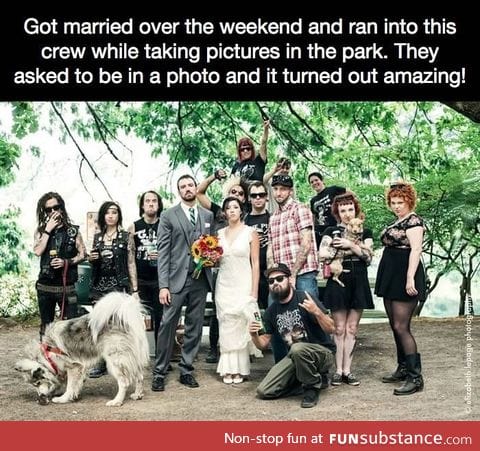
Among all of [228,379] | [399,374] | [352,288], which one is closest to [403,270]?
[352,288]

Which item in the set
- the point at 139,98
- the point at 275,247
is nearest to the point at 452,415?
the point at 275,247

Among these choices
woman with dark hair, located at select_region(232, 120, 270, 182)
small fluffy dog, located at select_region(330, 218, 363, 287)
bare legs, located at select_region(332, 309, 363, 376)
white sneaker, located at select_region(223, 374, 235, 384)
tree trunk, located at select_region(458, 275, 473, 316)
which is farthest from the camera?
tree trunk, located at select_region(458, 275, 473, 316)

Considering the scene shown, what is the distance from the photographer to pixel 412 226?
22.8 ft

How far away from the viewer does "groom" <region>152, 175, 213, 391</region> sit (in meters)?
7.45

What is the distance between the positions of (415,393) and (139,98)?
3.56m

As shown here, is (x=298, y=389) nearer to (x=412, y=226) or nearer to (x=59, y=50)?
(x=412, y=226)

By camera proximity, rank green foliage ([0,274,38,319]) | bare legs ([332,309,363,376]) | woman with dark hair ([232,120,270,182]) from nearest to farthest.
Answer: bare legs ([332,309,363,376]), woman with dark hair ([232,120,270,182]), green foliage ([0,274,38,319])

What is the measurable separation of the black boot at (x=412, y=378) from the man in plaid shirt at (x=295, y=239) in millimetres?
1038

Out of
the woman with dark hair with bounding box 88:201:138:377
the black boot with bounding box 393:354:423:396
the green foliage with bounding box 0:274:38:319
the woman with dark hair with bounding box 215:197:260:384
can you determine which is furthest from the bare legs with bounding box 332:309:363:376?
the green foliage with bounding box 0:274:38:319

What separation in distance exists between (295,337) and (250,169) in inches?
87.5

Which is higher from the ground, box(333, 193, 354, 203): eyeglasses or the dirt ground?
box(333, 193, 354, 203): eyeglasses

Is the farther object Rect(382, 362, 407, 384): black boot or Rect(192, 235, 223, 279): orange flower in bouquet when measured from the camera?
Rect(382, 362, 407, 384): black boot

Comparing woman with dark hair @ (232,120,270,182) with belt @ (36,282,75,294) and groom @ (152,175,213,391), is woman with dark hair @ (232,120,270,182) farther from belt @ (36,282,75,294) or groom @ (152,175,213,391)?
belt @ (36,282,75,294)

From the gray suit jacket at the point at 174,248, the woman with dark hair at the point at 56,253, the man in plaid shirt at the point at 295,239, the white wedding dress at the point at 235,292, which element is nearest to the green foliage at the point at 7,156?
the woman with dark hair at the point at 56,253
